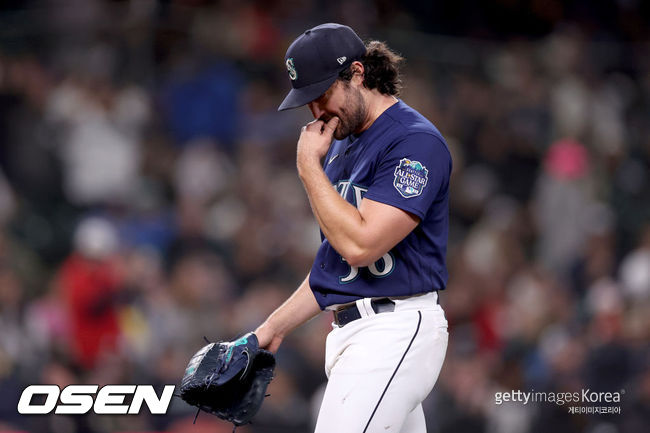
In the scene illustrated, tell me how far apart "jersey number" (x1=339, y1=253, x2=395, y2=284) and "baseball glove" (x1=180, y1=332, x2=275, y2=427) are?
50 centimetres

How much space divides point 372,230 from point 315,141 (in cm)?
42

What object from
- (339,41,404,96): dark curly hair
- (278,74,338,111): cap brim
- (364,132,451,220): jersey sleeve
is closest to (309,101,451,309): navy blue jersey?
(364,132,451,220): jersey sleeve

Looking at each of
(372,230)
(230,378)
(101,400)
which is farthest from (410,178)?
(101,400)

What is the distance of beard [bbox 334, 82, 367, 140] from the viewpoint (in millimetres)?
3611

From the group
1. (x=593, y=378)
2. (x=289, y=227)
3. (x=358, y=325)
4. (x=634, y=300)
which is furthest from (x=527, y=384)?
(x=358, y=325)

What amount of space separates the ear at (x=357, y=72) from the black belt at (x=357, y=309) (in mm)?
865

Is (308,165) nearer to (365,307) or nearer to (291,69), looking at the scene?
(291,69)

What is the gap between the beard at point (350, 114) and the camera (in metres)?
3.61

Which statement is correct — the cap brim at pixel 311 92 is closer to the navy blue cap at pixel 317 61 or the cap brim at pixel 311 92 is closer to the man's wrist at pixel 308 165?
the navy blue cap at pixel 317 61

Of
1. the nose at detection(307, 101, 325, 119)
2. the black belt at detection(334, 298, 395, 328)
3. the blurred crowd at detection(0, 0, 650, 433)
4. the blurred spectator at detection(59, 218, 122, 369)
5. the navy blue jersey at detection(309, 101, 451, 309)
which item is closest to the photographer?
the navy blue jersey at detection(309, 101, 451, 309)

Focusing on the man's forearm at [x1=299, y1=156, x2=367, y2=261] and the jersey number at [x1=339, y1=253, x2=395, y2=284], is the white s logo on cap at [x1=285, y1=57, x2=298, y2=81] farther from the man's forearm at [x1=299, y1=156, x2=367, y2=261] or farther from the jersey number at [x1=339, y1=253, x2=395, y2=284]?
the jersey number at [x1=339, y1=253, x2=395, y2=284]

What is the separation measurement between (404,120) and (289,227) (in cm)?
492
